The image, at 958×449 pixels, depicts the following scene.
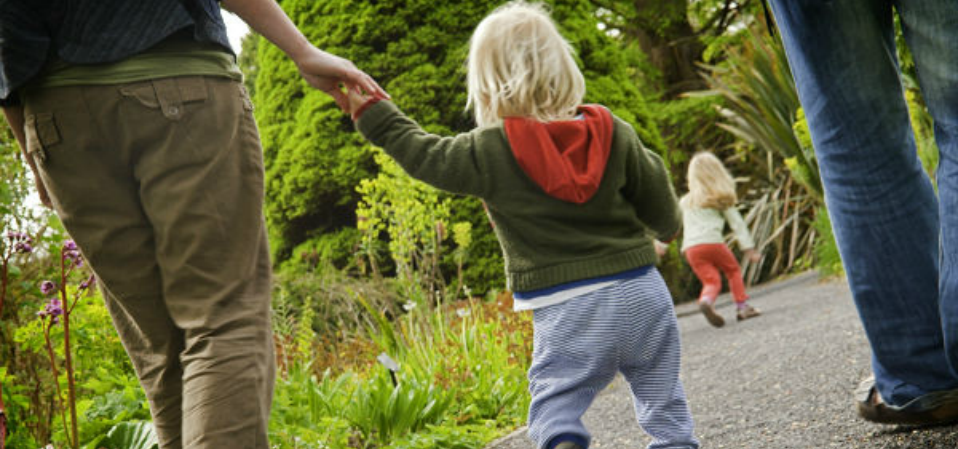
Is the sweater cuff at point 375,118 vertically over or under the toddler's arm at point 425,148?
over

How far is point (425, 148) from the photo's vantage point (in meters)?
2.21

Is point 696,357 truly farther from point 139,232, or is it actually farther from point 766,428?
point 139,232

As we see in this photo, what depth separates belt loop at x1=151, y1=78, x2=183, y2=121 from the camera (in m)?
1.61

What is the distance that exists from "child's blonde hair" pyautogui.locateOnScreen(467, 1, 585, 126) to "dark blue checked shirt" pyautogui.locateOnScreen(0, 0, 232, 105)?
866 millimetres

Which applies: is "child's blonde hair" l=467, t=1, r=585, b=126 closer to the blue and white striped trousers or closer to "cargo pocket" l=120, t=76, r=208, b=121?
the blue and white striped trousers

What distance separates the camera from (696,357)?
16.3 feet

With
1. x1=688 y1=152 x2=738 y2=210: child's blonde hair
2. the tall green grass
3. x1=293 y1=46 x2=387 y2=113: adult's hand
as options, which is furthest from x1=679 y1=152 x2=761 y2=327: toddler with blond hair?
x1=293 y1=46 x2=387 y2=113: adult's hand

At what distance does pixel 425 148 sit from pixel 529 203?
0.93ft

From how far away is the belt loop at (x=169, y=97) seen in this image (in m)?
1.61

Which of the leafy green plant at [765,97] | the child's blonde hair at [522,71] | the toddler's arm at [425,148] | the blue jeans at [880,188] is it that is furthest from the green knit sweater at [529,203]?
the leafy green plant at [765,97]

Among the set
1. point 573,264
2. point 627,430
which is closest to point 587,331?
point 573,264

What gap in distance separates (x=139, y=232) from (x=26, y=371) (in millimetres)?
2298

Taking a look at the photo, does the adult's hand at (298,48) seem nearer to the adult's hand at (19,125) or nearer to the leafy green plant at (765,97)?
the adult's hand at (19,125)

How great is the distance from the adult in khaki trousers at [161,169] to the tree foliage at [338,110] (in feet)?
19.0
